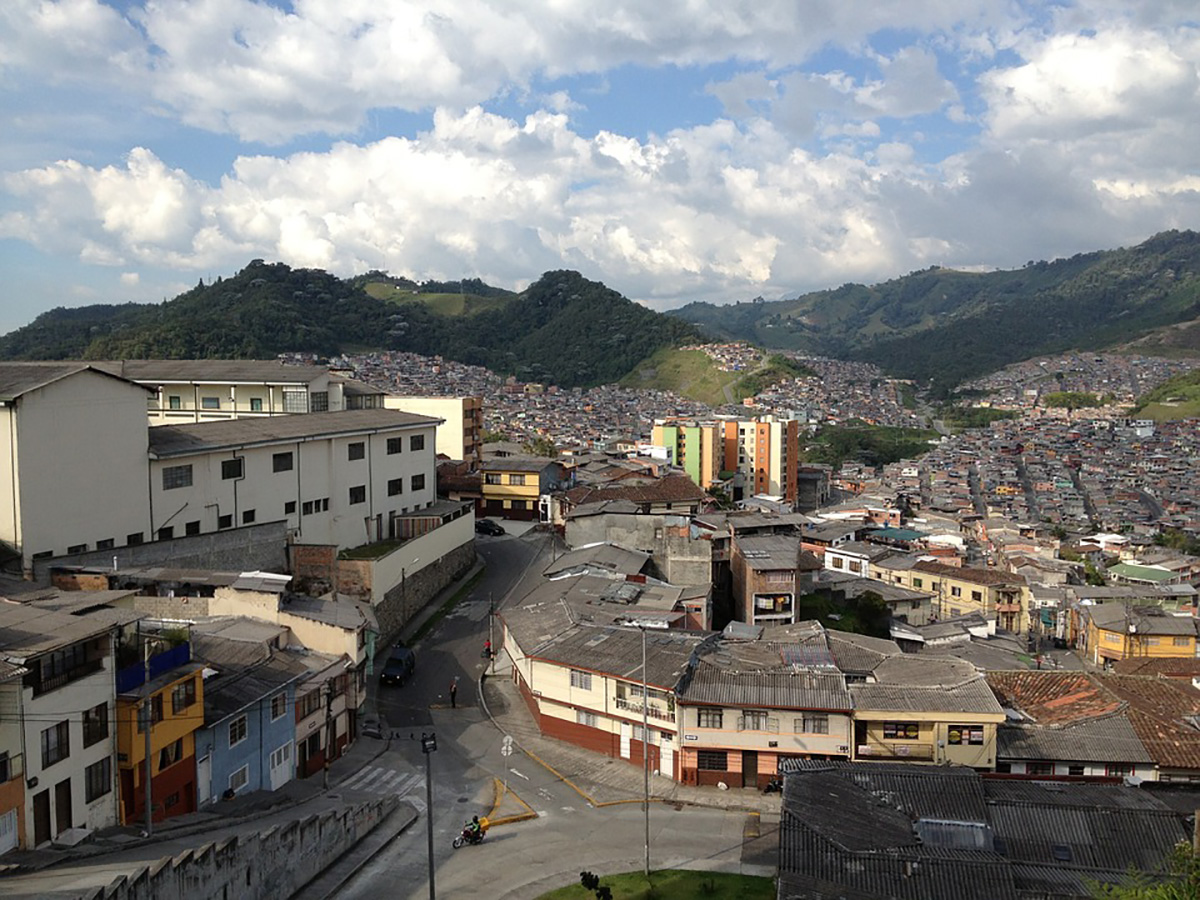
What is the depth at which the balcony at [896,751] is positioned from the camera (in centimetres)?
1814

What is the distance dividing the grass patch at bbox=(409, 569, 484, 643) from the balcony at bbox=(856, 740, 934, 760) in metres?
12.2

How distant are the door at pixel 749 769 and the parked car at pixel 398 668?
8296mm

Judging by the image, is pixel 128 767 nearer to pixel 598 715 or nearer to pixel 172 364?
pixel 598 715

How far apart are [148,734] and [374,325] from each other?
11854cm

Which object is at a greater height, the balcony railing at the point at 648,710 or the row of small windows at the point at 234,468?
the row of small windows at the point at 234,468

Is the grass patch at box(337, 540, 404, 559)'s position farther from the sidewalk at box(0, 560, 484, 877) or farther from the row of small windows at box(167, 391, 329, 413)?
the row of small windows at box(167, 391, 329, 413)

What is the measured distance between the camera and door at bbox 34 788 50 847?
1182cm

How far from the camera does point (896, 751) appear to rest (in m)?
18.2

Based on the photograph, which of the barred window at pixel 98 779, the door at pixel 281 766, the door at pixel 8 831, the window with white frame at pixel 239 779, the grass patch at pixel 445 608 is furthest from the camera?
the grass patch at pixel 445 608

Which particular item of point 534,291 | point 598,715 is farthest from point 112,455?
point 534,291

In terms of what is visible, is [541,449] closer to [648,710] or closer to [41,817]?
[648,710]

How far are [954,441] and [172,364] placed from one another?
9492cm

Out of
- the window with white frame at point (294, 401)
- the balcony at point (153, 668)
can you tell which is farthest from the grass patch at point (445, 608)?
the balcony at point (153, 668)

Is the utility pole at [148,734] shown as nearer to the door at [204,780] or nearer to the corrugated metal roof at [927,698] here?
the door at [204,780]
